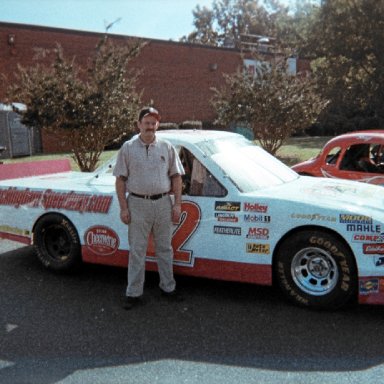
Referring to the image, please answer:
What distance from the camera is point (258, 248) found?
14.6 ft

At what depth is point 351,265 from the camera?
416 cm

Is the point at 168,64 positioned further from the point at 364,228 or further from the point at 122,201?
the point at 364,228

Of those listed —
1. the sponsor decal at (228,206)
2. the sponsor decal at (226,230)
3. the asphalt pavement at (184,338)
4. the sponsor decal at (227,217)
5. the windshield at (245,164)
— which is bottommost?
the asphalt pavement at (184,338)

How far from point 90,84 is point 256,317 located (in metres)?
7.53

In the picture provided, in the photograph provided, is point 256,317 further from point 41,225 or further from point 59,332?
point 41,225

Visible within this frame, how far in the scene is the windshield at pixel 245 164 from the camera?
15.6ft

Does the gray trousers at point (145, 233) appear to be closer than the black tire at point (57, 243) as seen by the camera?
Yes

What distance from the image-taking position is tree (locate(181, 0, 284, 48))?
252ft

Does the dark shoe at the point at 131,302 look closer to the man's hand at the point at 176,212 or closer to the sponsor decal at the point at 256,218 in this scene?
the man's hand at the point at 176,212

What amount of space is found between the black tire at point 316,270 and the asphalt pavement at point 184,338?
13cm

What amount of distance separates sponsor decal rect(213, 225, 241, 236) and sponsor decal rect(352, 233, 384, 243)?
101cm

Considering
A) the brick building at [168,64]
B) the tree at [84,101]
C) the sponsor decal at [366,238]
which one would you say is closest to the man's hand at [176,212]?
the sponsor decal at [366,238]

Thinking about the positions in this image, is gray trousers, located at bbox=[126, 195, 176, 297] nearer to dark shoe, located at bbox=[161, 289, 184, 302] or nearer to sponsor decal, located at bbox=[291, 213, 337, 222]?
dark shoe, located at bbox=[161, 289, 184, 302]

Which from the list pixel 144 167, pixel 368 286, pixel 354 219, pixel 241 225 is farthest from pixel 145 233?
pixel 368 286
